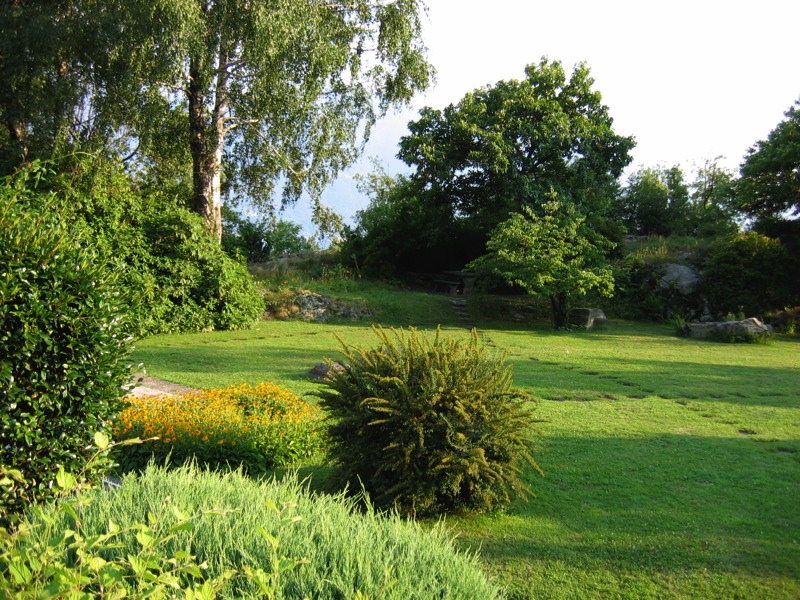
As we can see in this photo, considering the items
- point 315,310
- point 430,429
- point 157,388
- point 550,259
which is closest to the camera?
point 430,429

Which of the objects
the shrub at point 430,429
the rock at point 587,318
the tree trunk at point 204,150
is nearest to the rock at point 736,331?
the rock at point 587,318

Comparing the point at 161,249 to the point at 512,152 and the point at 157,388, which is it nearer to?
the point at 157,388

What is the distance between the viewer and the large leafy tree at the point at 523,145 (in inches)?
868

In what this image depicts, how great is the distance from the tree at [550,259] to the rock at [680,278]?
4.44 metres

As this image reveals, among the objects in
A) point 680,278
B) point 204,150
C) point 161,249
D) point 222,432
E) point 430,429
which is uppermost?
point 204,150

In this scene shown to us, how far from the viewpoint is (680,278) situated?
23516 millimetres

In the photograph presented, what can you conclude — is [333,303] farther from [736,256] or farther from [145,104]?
[736,256]

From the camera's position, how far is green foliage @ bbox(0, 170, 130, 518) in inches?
141

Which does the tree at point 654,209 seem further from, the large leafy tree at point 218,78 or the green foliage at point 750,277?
the large leafy tree at point 218,78

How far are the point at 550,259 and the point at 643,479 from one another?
43.2 ft

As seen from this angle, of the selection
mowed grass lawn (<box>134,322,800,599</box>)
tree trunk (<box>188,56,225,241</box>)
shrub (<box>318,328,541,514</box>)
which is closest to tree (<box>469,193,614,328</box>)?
mowed grass lawn (<box>134,322,800,599</box>)

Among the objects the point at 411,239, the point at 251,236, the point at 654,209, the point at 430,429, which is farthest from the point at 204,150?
the point at 654,209

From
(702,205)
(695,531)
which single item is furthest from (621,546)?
(702,205)

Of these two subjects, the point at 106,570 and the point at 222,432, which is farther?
the point at 222,432
